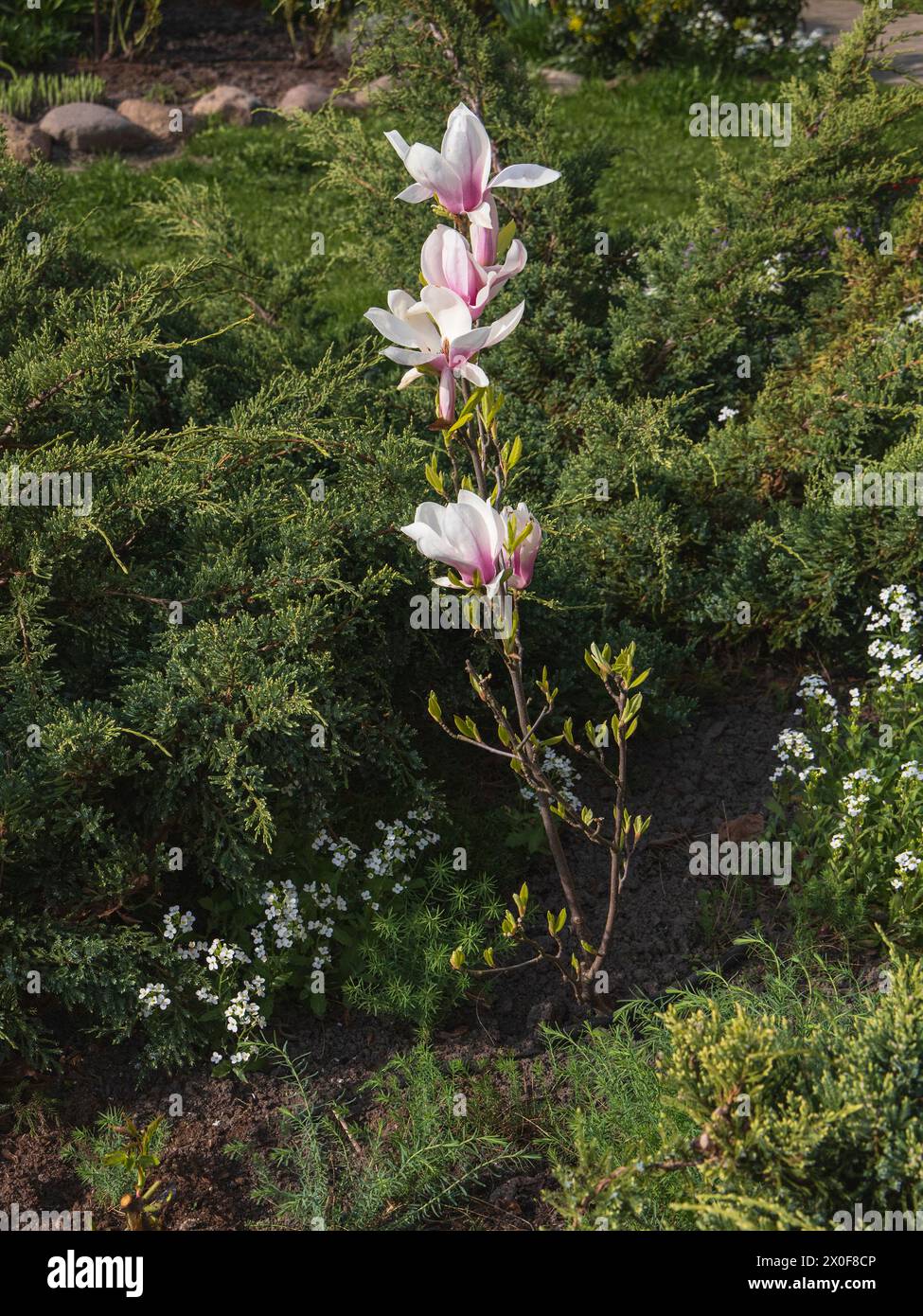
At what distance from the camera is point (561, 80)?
9.65 m

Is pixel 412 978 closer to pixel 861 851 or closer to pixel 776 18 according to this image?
pixel 861 851

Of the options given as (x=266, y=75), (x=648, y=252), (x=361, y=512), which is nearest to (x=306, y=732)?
(x=361, y=512)

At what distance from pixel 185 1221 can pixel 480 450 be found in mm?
1828

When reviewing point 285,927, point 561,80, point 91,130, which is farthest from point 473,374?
point 561,80

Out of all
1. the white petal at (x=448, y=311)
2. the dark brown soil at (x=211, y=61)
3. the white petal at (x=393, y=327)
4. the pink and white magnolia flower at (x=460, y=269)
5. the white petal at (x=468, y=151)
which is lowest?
the white petal at (x=393, y=327)

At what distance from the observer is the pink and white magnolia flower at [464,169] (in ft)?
7.45

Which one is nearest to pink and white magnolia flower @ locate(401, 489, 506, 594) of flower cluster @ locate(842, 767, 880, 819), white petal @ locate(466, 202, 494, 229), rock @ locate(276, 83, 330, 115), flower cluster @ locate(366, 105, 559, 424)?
flower cluster @ locate(366, 105, 559, 424)

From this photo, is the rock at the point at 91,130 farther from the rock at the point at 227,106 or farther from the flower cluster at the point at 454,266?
the flower cluster at the point at 454,266

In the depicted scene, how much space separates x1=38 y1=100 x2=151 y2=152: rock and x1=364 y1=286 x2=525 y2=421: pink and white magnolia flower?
726cm

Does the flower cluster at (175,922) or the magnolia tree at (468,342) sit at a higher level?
the magnolia tree at (468,342)

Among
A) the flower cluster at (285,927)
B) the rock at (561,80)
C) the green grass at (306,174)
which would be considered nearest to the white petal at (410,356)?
the flower cluster at (285,927)

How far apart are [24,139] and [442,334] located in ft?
23.3

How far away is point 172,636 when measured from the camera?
10.7 ft

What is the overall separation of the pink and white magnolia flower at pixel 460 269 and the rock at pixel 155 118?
24.4ft
